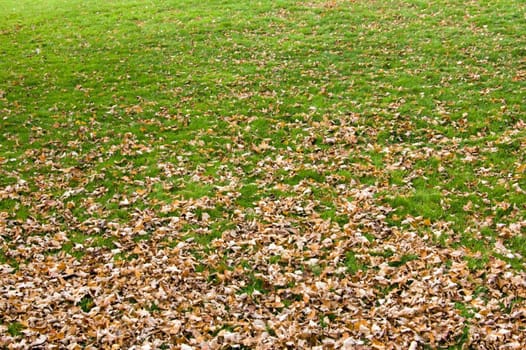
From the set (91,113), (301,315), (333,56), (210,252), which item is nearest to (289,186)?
(210,252)

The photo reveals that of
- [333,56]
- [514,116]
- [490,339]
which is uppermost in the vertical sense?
[333,56]

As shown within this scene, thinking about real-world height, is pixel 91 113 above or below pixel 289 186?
above

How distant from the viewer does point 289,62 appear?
1909cm

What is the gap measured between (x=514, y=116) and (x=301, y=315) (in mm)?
9450

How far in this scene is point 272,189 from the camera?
11094mm

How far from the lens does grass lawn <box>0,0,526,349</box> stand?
288 inches

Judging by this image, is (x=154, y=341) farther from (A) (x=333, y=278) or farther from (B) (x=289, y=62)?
(B) (x=289, y=62)

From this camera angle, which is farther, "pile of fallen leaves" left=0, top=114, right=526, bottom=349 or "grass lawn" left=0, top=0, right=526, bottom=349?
"grass lawn" left=0, top=0, right=526, bottom=349

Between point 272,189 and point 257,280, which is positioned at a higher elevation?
point 272,189

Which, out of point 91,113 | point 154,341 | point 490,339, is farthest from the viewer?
point 91,113

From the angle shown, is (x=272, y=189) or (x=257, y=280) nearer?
(x=257, y=280)

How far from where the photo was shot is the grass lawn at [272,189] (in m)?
7.31

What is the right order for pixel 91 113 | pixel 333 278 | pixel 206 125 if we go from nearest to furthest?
pixel 333 278
pixel 206 125
pixel 91 113

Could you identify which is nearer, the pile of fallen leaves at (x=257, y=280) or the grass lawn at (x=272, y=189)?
the pile of fallen leaves at (x=257, y=280)
